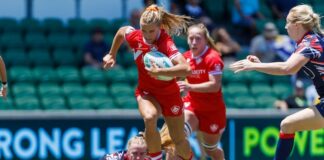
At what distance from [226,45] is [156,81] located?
696 cm

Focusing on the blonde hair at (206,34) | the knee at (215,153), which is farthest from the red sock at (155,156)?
the blonde hair at (206,34)

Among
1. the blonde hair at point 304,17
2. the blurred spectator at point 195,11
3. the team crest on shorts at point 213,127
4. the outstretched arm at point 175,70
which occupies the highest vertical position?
the blonde hair at point 304,17

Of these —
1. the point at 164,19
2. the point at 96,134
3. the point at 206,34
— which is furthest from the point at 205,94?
the point at 96,134

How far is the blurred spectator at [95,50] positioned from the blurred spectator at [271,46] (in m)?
2.50

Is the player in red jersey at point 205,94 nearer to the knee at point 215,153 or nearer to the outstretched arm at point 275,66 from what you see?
the knee at point 215,153

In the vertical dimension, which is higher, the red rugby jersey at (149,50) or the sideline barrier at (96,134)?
the red rugby jersey at (149,50)

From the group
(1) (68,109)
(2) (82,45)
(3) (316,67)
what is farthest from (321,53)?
(2) (82,45)

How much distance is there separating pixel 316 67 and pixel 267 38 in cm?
733

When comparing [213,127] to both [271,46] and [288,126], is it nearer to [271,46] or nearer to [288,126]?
[288,126]

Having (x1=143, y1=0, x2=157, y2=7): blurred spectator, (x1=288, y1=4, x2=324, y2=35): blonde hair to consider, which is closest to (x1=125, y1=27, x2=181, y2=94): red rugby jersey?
(x1=288, y1=4, x2=324, y2=35): blonde hair

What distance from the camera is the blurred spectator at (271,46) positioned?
1666cm

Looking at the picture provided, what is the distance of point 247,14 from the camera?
59.6ft

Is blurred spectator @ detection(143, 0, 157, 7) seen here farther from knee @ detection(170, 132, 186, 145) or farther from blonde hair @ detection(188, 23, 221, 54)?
knee @ detection(170, 132, 186, 145)

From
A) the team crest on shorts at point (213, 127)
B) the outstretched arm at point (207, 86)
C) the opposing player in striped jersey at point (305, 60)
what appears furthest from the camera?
the team crest on shorts at point (213, 127)
